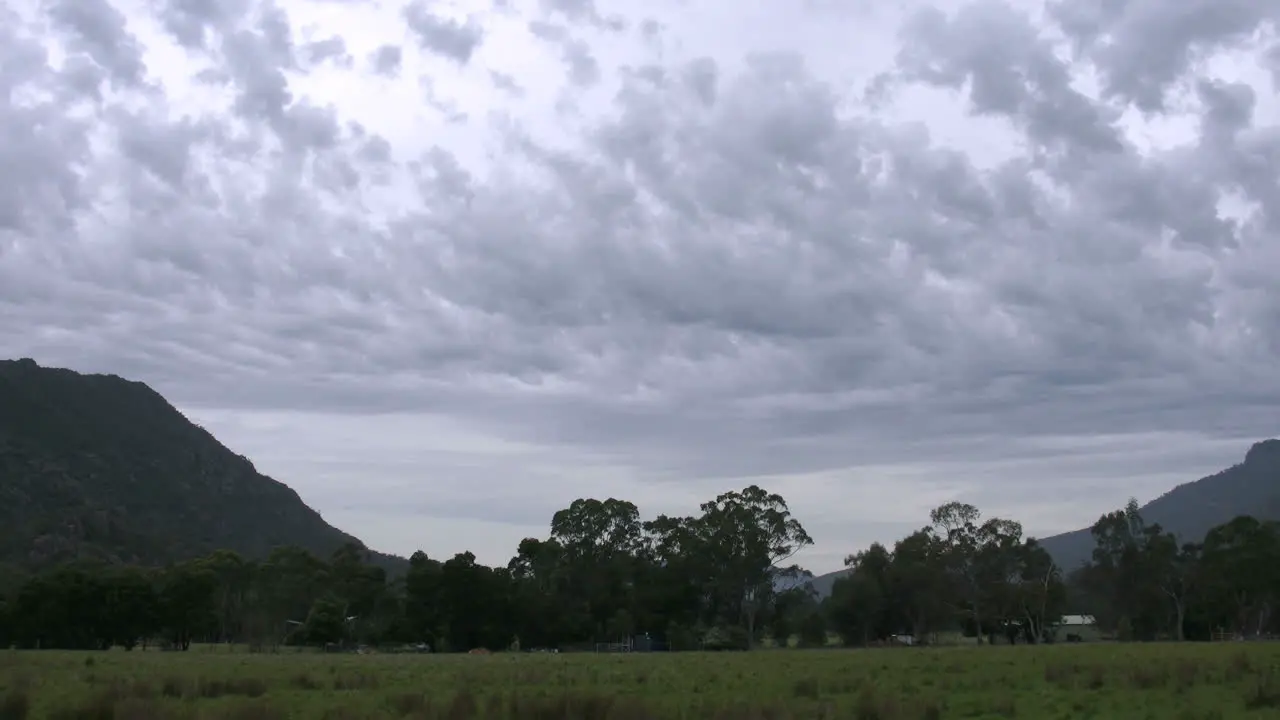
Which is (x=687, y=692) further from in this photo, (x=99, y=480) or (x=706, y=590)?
(x=99, y=480)

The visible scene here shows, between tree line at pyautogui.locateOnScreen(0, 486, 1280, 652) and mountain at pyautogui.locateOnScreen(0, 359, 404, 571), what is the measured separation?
6073cm

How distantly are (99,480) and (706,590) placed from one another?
4371 inches

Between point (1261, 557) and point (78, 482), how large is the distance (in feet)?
495

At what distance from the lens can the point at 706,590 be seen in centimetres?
9656

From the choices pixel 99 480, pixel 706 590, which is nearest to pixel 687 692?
pixel 706 590

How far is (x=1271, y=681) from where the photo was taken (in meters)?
22.5

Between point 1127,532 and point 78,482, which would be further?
point 78,482

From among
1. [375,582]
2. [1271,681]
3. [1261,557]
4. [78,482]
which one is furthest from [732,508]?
[78,482]

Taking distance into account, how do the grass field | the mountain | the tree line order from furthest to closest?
1. the mountain
2. the tree line
3. the grass field

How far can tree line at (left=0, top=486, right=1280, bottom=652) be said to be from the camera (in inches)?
3305

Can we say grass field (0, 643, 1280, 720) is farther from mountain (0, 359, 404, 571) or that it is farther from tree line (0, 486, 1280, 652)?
mountain (0, 359, 404, 571)

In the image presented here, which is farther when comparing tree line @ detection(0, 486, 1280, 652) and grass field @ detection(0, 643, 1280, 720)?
tree line @ detection(0, 486, 1280, 652)

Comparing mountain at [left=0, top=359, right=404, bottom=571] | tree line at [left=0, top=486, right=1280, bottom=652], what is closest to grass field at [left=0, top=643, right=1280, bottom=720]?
tree line at [left=0, top=486, right=1280, bottom=652]

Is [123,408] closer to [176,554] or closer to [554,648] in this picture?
[176,554]
